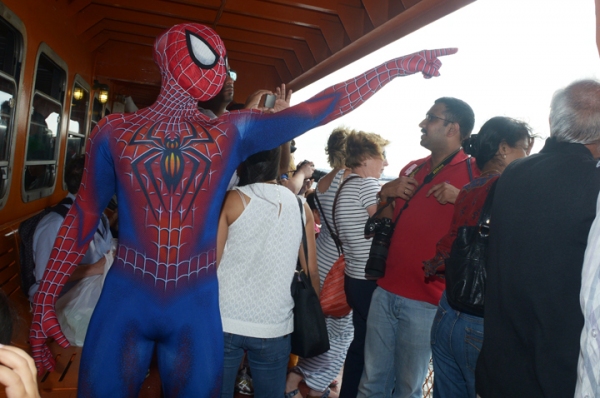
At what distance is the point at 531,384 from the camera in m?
1.43

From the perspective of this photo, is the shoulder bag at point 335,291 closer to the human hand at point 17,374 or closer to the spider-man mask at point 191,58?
the spider-man mask at point 191,58

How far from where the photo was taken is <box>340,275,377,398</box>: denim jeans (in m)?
3.04

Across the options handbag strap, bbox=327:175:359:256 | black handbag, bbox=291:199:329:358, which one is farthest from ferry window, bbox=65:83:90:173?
black handbag, bbox=291:199:329:358

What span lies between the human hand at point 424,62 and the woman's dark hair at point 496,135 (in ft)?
1.69

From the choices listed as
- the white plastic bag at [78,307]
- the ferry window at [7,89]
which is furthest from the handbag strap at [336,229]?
the ferry window at [7,89]

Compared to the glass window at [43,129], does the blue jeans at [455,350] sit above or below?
below

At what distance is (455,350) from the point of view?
2014mm

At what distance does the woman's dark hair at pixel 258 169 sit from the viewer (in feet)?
7.45

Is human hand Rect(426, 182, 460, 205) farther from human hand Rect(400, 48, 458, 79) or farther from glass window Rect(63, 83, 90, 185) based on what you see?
glass window Rect(63, 83, 90, 185)

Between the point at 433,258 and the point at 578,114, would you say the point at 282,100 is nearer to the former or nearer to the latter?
the point at 433,258

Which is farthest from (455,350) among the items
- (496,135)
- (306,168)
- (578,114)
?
(306,168)

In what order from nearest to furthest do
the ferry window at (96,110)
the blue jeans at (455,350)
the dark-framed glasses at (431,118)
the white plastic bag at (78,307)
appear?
the blue jeans at (455,350) < the dark-framed glasses at (431,118) < the white plastic bag at (78,307) < the ferry window at (96,110)

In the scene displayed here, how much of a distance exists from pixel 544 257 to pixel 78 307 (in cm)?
295

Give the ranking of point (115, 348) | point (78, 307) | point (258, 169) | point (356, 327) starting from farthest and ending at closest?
point (78, 307), point (356, 327), point (258, 169), point (115, 348)
